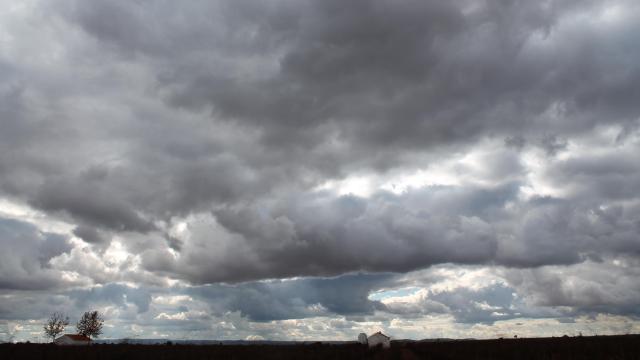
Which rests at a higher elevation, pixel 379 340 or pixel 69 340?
pixel 69 340

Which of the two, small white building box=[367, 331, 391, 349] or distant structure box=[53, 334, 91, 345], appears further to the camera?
distant structure box=[53, 334, 91, 345]

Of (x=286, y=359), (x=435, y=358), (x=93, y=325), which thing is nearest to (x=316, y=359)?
(x=286, y=359)

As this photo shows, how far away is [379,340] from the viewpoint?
124125 millimetres

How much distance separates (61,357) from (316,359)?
126 feet

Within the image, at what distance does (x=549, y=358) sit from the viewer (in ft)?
280

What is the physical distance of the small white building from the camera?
123375mm

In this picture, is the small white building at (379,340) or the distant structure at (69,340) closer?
the small white building at (379,340)

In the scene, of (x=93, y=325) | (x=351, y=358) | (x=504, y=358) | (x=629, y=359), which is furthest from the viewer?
(x=93, y=325)

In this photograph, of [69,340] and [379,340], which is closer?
[379,340]

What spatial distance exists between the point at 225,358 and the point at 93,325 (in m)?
101

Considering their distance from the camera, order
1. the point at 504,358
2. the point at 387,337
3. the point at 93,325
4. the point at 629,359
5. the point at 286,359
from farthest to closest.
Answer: the point at 93,325
the point at 387,337
the point at 504,358
the point at 286,359
the point at 629,359

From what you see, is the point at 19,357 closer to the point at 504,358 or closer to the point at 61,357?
the point at 61,357

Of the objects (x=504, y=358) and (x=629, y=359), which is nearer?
(x=629, y=359)

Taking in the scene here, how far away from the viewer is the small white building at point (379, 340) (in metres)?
123
